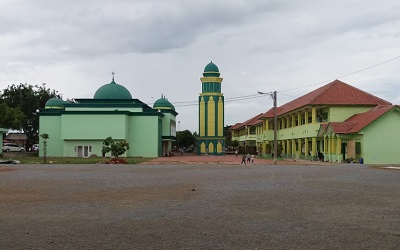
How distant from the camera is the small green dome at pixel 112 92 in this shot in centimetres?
5978

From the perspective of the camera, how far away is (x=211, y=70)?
74.8 m

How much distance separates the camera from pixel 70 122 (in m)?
54.5

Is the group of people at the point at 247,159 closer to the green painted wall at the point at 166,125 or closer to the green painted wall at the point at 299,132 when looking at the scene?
the green painted wall at the point at 299,132

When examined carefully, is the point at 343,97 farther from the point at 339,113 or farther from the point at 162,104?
the point at 162,104

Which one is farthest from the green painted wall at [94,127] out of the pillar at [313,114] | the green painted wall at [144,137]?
the pillar at [313,114]

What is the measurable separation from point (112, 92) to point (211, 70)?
20282mm

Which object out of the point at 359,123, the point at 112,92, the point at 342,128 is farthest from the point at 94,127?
the point at 359,123

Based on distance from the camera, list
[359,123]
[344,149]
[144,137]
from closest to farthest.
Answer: [359,123] → [344,149] → [144,137]

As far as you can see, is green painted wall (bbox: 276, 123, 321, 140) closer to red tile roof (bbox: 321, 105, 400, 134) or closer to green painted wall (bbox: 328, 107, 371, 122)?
green painted wall (bbox: 328, 107, 371, 122)

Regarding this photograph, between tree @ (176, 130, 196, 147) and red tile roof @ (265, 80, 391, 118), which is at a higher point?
red tile roof @ (265, 80, 391, 118)

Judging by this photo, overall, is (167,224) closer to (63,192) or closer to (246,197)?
(246,197)

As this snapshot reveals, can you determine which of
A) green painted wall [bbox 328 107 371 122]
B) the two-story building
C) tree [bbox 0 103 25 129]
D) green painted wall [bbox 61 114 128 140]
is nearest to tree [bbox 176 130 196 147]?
the two-story building

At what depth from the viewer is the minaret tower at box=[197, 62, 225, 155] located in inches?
2894

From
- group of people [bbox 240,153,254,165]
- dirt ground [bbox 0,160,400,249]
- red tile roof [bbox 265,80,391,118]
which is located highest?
red tile roof [bbox 265,80,391,118]
